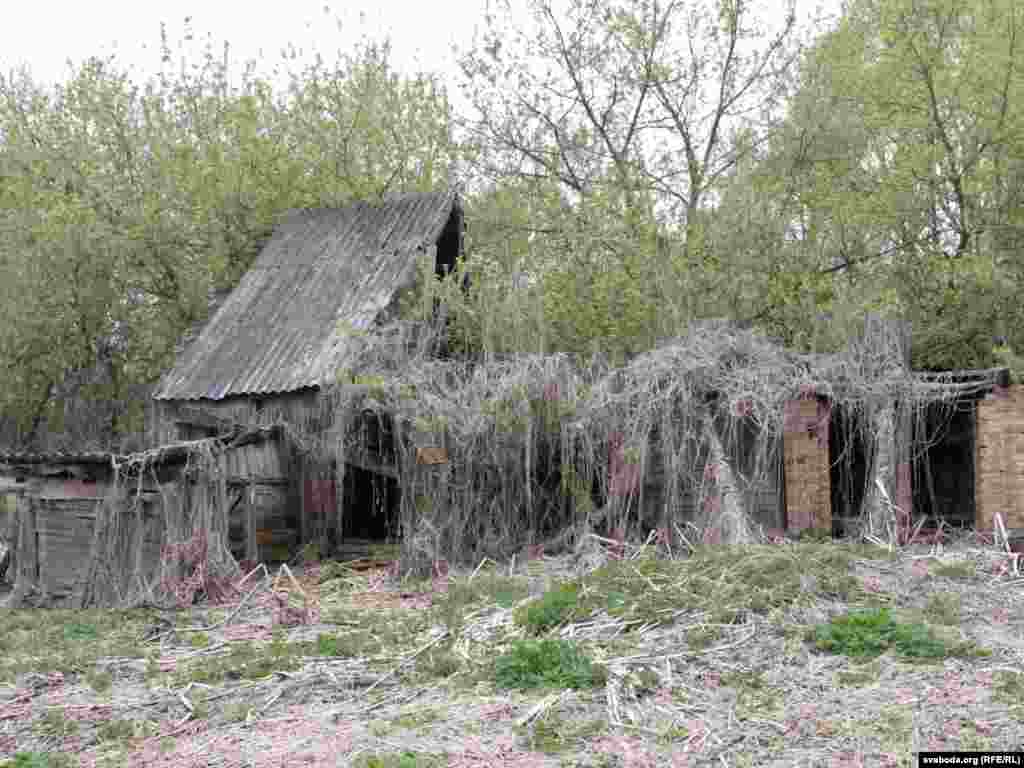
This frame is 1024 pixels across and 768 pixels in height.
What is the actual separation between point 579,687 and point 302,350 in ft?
34.6

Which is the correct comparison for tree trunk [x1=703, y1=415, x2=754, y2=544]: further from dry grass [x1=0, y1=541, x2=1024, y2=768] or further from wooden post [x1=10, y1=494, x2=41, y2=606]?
wooden post [x1=10, y1=494, x2=41, y2=606]

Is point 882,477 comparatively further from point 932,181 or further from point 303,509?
point 303,509

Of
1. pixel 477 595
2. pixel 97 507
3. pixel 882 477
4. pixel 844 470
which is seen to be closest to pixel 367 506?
pixel 97 507

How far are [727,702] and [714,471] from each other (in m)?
6.30

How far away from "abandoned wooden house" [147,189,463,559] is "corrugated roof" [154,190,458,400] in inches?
1.0

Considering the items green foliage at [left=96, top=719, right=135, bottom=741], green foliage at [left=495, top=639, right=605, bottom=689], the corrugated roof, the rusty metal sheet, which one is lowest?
green foliage at [left=96, top=719, right=135, bottom=741]

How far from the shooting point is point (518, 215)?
810 inches

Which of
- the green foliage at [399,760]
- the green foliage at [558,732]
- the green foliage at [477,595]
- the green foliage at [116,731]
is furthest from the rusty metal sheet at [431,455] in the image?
the green foliage at [399,760]

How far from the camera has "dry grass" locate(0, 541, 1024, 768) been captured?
6.79 metres

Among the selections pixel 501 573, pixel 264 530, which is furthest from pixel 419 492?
pixel 264 530

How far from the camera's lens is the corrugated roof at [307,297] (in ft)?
56.4

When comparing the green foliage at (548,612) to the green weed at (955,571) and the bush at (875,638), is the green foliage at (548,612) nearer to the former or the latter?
the bush at (875,638)

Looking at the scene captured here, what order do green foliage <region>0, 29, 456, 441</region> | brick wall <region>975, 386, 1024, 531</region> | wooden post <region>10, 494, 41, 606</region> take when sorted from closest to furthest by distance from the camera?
brick wall <region>975, 386, 1024, 531</region>
wooden post <region>10, 494, 41, 606</region>
green foliage <region>0, 29, 456, 441</region>

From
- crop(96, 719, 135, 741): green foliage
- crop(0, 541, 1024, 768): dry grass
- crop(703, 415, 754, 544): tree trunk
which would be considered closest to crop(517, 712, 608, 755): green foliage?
crop(0, 541, 1024, 768): dry grass
